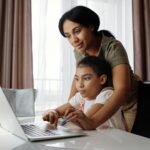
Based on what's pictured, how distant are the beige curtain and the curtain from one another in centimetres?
122

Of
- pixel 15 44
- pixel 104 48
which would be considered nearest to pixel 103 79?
pixel 104 48

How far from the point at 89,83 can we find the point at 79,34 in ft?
0.78

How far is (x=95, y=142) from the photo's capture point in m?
0.70

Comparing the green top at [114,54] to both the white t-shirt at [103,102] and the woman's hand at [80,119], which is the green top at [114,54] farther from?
the woman's hand at [80,119]

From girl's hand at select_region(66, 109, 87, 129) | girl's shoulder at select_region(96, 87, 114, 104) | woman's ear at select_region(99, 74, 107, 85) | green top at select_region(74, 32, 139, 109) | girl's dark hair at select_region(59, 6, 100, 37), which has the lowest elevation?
girl's hand at select_region(66, 109, 87, 129)

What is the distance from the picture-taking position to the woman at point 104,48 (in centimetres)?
106

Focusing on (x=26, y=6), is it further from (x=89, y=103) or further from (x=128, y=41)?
(x=89, y=103)

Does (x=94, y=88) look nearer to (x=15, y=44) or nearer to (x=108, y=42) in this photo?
(x=108, y=42)

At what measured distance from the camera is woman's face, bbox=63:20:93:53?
3.84 feet

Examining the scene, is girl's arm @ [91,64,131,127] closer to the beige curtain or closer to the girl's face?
the girl's face

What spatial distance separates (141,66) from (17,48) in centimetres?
139

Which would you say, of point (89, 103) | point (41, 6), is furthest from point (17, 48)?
point (89, 103)

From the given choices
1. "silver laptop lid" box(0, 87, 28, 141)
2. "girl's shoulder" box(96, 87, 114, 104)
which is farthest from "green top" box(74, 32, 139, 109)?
"silver laptop lid" box(0, 87, 28, 141)

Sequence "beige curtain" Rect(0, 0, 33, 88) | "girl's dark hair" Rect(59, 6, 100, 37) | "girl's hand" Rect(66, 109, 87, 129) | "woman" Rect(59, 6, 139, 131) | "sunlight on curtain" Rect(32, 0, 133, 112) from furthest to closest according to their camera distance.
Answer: "sunlight on curtain" Rect(32, 0, 133, 112) → "beige curtain" Rect(0, 0, 33, 88) → "girl's dark hair" Rect(59, 6, 100, 37) → "woman" Rect(59, 6, 139, 131) → "girl's hand" Rect(66, 109, 87, 129)
